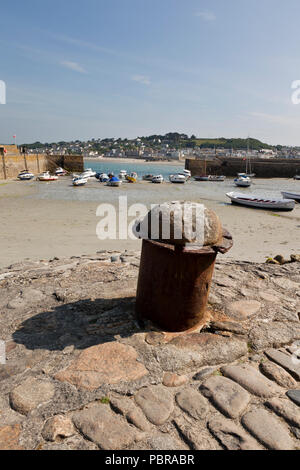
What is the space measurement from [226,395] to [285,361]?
0.81 m

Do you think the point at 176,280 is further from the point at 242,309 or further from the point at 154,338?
the point at 242,309

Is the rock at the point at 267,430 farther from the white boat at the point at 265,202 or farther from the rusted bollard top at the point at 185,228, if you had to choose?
the white boat at the point at 265,202

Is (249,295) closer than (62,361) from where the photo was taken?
No

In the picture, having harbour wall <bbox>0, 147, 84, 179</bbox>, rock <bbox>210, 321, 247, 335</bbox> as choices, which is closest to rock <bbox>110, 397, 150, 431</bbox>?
rock <bbox>210, 321, 247, 335</bbox>

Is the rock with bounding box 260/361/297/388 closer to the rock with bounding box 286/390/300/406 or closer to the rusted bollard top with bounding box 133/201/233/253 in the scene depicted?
the rock with bounding box 286/390/300/406

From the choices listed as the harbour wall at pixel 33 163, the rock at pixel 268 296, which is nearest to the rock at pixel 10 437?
the rock at pixel 268 296

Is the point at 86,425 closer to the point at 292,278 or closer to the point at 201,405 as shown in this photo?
the point at 201,405

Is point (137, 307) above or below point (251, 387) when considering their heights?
above

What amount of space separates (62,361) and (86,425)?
76 centimetres

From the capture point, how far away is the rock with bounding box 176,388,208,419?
224 cm

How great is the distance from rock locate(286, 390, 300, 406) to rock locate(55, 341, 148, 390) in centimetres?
116

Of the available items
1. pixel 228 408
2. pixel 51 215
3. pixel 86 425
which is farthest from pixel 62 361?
pixel 51 215

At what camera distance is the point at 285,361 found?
2.87 meters

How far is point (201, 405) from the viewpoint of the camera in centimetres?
232
